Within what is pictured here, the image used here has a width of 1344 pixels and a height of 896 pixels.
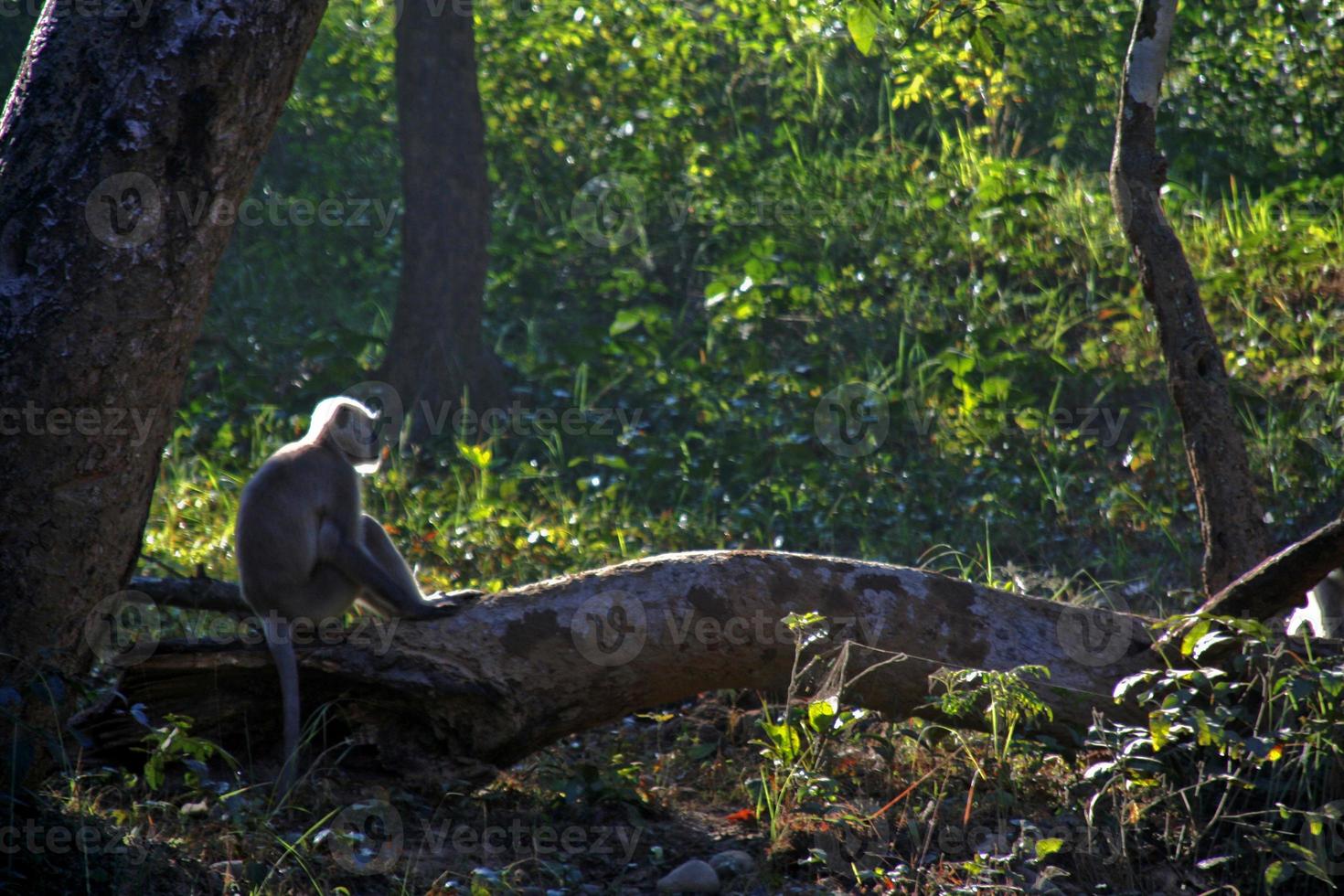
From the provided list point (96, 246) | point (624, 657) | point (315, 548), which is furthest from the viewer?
point (315, 548)

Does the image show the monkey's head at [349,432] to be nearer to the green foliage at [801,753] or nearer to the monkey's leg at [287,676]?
the monkey's leg at [287,676]

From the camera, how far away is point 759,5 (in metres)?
9.58

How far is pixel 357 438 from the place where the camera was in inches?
174

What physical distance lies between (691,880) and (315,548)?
1.66m

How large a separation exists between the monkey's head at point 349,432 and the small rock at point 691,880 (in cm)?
189

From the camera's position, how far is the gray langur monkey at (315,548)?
3.91 m

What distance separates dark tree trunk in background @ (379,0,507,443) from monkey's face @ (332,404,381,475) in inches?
116

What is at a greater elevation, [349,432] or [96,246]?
[96,246]

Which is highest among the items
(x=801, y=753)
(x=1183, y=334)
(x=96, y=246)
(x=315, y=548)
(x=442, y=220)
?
(x=442, y=220)

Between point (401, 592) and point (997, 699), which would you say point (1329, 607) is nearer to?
point (997, 699)

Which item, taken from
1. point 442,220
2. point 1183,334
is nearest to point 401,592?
point 1183,334

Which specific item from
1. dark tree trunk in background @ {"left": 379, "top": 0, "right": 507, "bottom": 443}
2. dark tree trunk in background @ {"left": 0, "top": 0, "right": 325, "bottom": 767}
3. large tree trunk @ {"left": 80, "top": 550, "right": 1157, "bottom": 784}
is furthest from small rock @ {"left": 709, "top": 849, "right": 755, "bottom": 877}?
dark tree trunk in background @ {"left": 379, "top": 0, "right": 507, "bottom": 443}

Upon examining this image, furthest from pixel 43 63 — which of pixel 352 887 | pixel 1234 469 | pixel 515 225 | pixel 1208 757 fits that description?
pixel 515 225

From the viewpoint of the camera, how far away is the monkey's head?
437 centimetres
